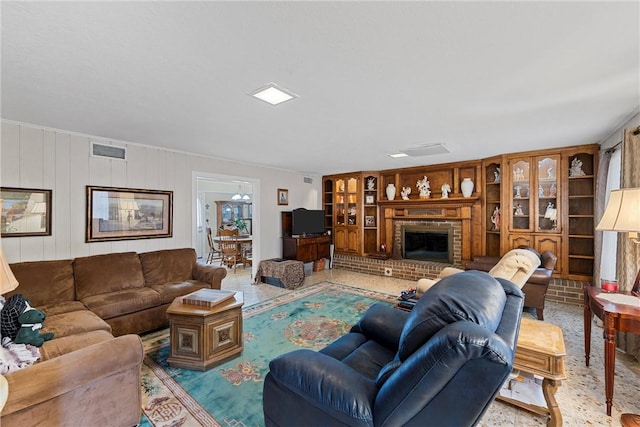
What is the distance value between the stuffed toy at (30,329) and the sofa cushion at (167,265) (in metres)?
1.66

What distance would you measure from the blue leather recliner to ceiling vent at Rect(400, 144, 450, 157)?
279 cm

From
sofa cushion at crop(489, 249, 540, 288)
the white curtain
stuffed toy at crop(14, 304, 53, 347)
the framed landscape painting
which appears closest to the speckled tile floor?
the white curtain

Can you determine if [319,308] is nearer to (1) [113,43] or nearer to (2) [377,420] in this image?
(2) [377,420]

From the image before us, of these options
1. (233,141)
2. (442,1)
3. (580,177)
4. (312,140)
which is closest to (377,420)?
(442,1)

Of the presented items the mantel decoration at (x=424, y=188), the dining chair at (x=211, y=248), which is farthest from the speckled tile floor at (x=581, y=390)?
the dining chair at (x=211, y=248)

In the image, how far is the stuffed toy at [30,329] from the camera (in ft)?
5.72

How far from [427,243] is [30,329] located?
589 cm

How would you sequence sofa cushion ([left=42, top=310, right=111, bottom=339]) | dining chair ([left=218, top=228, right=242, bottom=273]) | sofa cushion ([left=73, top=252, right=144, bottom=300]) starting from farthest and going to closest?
dining chair ([left=218, top=228, right=242, bottom=273]) < sofa cushion ([left=73, top=252, right=144, bottom=300]) < sofa cushion ([left=42, top=310, right=111, bottom=339])

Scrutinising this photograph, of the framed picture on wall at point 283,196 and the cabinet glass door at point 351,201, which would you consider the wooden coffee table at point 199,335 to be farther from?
the cabinet glass door at point 351,201

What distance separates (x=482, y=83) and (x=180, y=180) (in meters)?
4.08

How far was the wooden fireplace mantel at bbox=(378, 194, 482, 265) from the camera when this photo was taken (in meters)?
5.16

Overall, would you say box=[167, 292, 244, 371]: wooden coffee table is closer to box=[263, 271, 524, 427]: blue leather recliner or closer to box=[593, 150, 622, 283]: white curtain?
box=[263, 271, 524, 427]: blue leather recliner

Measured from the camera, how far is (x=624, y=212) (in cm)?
195

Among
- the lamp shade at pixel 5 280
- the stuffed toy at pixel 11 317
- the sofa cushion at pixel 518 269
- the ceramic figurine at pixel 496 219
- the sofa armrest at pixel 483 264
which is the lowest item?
the sofa armrest at pixel 483 264
